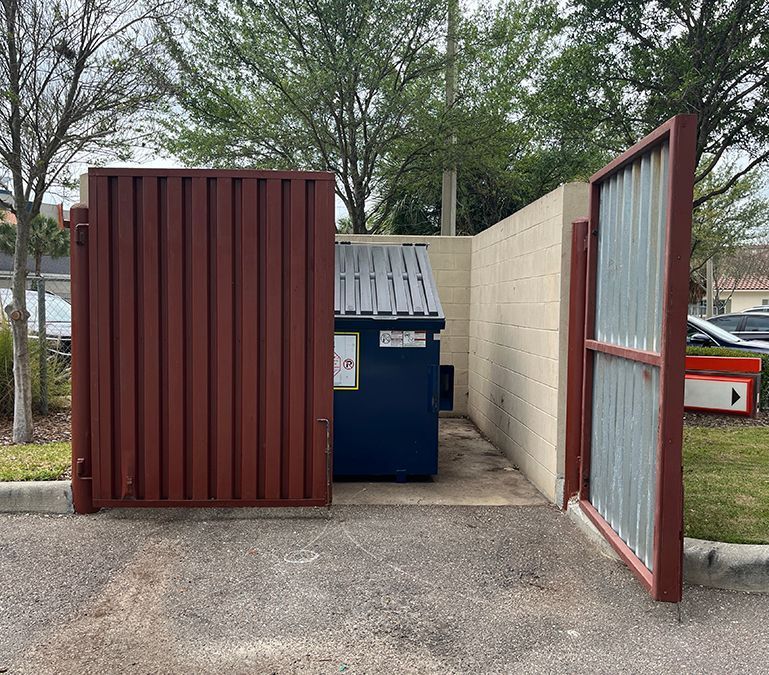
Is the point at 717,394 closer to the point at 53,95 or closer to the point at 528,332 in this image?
the point at 528,332

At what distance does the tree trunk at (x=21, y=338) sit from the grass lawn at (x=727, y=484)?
245 inches

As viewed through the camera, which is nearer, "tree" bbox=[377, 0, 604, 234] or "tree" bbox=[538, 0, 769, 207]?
"tree" bbox=[538, 0, 769, 207]

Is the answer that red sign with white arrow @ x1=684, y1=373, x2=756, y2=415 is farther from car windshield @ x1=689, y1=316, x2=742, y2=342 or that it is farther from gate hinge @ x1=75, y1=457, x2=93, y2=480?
gate hinge @ x1=75, y1=457, x2=93, y2=480

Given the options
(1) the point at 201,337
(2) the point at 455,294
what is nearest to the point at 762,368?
(2) the point at 455,294

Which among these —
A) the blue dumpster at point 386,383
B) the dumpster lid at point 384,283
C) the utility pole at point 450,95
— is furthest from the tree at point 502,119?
the blue dumpster at point 386,383

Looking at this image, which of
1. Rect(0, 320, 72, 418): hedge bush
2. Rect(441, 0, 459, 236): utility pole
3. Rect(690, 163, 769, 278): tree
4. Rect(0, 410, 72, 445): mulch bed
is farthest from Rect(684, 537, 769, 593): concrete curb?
A: Rect(690, 163, 769, 278): tree

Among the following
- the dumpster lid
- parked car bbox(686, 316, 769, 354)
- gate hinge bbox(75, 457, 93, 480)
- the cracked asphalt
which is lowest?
the cracked asphalt

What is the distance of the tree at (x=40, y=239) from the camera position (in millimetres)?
14875

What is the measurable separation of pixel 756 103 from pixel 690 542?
26.5 feet

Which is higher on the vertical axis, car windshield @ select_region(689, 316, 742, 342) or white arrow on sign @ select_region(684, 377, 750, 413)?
car windshield @ select_region(689, 316, 742, 342)

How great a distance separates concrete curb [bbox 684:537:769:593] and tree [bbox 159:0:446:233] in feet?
28.5

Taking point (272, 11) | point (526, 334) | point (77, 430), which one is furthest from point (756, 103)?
point (77, 430)

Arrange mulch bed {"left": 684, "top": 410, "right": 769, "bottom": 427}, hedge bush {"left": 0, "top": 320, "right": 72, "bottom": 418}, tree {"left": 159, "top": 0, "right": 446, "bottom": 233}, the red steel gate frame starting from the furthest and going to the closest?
tree {"left": 159, "top": 0, "right": 446, "bottom": 233}
mulch bed {"left": 684, "top": 410, "right": 769, "bottom": 427}
hedge bush {"left": 0, "top": 320, "right": 72, "bottom": 418}
the red steel gate frame

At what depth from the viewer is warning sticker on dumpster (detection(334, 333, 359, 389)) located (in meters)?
5.89
